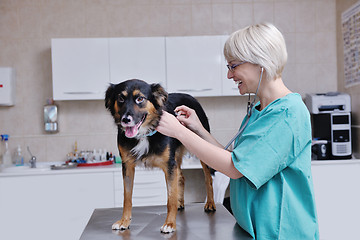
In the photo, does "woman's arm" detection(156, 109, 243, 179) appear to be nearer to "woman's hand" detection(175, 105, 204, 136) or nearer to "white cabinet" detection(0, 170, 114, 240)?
"woman's hand" detection(175, 105, 204, 136)

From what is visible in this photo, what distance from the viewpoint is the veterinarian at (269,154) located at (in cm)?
120

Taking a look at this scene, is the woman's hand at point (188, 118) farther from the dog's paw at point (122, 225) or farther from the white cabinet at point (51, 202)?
the white cabinet at point (51, 202)

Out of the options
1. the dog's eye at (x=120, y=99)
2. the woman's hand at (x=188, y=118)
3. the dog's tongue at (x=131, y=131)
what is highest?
the dog's eye at (x=120, y=99)

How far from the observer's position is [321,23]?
4.24 metres

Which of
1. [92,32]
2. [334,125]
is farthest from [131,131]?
[92,32]

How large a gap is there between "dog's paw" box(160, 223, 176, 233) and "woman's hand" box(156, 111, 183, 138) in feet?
1.12

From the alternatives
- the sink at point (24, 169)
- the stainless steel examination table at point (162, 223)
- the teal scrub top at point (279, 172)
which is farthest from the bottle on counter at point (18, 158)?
the teal scrub top at point (279, 172)

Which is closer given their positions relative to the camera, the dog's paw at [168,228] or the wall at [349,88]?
the dog's paw at [168,228]

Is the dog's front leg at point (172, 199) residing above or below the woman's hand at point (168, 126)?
below

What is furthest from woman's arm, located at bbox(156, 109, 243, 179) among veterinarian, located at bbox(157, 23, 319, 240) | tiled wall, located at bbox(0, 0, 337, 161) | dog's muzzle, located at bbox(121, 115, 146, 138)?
tiled wall, located at bbox(0, 0, 337, 161)

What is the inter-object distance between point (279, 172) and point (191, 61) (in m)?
2.64

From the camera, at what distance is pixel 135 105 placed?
1.29 meters

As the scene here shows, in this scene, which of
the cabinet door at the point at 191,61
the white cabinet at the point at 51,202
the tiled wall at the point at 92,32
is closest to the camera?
the white cabinet at the point at 51,202

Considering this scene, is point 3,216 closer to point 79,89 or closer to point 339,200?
point 79,89
